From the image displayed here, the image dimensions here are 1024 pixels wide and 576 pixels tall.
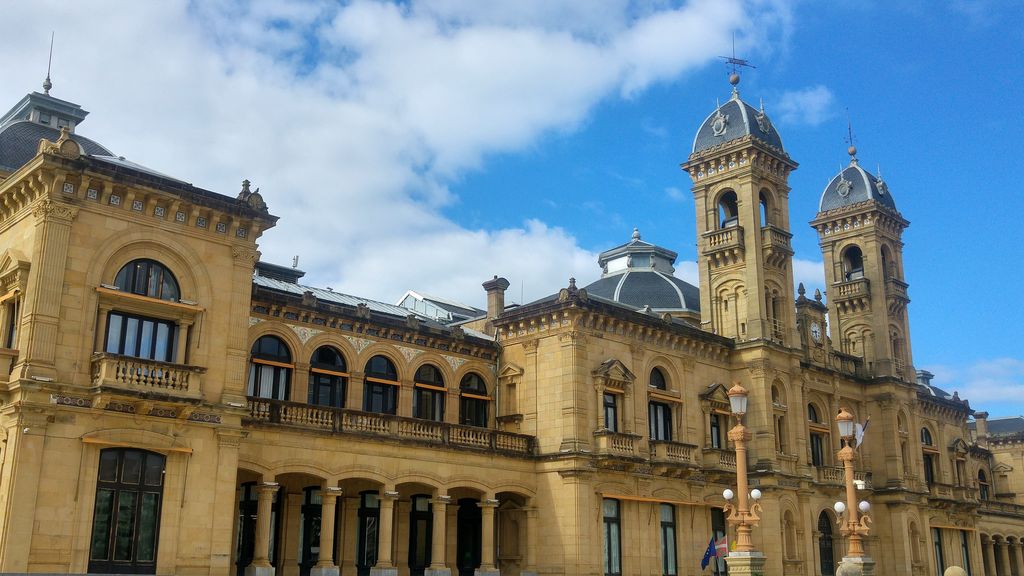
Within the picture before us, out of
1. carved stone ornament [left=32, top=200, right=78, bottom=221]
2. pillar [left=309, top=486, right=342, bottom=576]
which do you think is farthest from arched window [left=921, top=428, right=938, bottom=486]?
carved stone ornament [left=32, top=200, right=78, bottom=221]

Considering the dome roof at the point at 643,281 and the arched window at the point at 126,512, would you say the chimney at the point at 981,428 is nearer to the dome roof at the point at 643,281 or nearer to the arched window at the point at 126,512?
the dome roof at the point at 643,281

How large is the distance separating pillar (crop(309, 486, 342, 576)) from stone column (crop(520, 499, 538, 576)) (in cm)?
859

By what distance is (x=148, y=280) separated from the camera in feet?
97.8

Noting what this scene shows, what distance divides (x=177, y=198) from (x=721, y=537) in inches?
1088

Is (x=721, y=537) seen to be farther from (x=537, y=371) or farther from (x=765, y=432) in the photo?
(x=537, y=371)

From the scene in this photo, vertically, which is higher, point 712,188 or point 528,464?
point 712,188

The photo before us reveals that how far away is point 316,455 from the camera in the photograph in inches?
1361

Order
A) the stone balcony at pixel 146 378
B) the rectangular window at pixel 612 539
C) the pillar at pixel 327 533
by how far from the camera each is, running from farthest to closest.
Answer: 1. the rectangular window at pixel 612 539
2. the pillar at pixel 327 533
3. the stone balcony at pixel 146 378

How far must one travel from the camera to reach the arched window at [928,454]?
2430 inches

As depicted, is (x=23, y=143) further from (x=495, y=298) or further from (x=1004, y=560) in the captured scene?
(x=1004, y=560)

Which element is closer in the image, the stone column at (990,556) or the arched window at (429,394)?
the arched window at (429,394)

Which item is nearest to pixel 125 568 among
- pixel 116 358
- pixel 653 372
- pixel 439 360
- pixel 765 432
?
pixel 116 358

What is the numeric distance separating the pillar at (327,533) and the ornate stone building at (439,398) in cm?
6

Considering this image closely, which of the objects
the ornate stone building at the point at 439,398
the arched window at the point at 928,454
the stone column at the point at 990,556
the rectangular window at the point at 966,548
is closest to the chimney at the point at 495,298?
the ornate stone building at the point at 439,398
